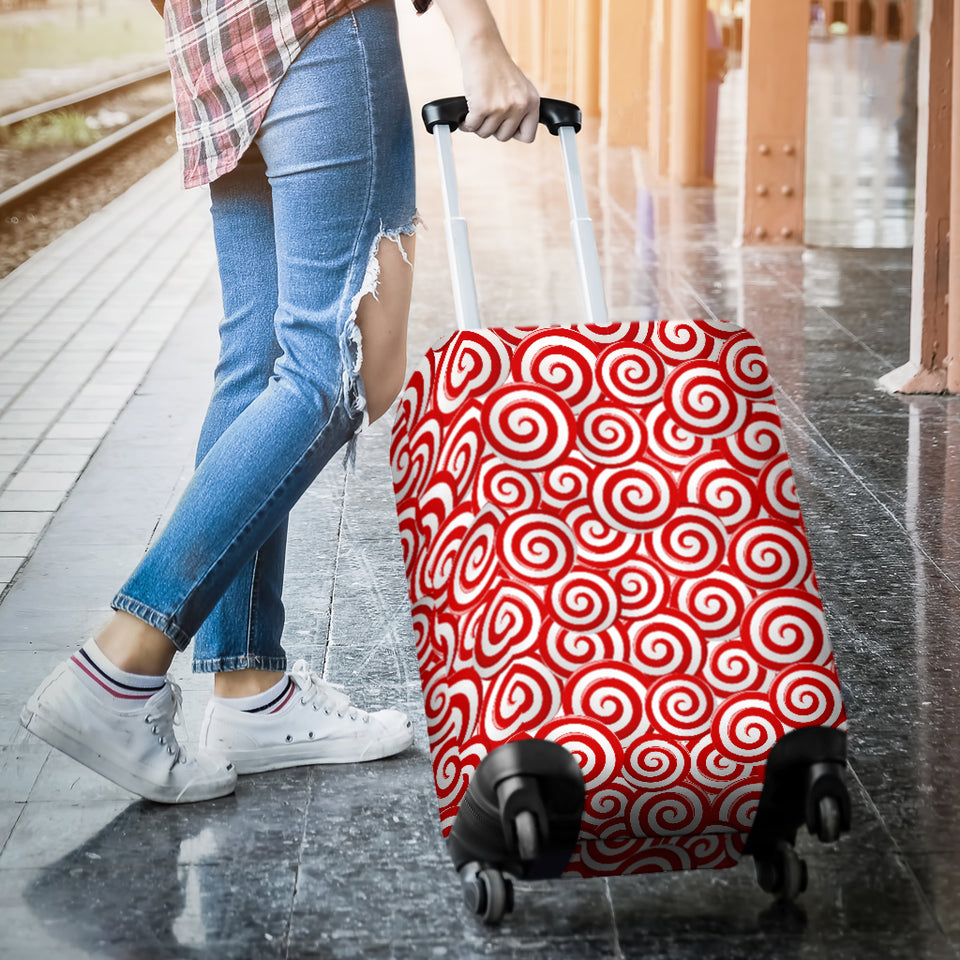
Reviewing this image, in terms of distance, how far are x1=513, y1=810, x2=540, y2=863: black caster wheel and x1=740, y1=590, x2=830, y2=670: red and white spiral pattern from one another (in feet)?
1.13

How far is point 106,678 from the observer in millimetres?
2178

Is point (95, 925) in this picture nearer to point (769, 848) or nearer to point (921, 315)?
point (769, 848)

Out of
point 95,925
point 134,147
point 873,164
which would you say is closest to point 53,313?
point 95,925

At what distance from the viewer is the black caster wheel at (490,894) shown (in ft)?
6.16

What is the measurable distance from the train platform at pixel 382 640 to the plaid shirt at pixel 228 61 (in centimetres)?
99

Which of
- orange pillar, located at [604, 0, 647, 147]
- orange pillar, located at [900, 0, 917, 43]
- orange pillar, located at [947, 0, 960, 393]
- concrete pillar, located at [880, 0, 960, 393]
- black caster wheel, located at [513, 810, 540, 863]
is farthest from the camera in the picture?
orange pillar, located at [900, 0, 917, 43]

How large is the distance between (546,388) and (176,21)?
0.87 m

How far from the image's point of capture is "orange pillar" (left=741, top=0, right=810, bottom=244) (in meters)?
8.32

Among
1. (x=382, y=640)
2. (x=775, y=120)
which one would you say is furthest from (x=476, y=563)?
(x=775, y=120)

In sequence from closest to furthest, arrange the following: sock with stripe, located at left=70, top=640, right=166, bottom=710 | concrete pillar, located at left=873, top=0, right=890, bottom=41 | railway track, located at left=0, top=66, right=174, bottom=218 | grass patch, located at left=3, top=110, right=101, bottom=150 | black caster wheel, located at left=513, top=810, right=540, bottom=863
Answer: black caster wheel, located at left=513, top=810, right=540, bottom=863 → sock with stripe, located at left=70, top=640, right=166, bottom=710 → railway track, located at left=0, top=66, right=174, bottom=218 → grass patch, located at left=3, top=110, right=101, bottom=150 → concrete pillar, located at left=873, top=0, right=890, bottom=41

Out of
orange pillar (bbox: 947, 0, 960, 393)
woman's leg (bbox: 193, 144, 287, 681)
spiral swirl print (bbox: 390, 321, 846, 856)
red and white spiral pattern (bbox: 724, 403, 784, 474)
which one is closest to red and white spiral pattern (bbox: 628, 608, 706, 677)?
spiral swirl print (bbox: 390, 321, 846, 856)

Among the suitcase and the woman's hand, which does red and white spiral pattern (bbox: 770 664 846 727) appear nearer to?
the suitcase

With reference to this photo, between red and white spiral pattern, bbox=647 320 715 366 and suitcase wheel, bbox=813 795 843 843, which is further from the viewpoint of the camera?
red and white spiral pattern, bbox=647 320 715 366

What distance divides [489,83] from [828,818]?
3.34ft
